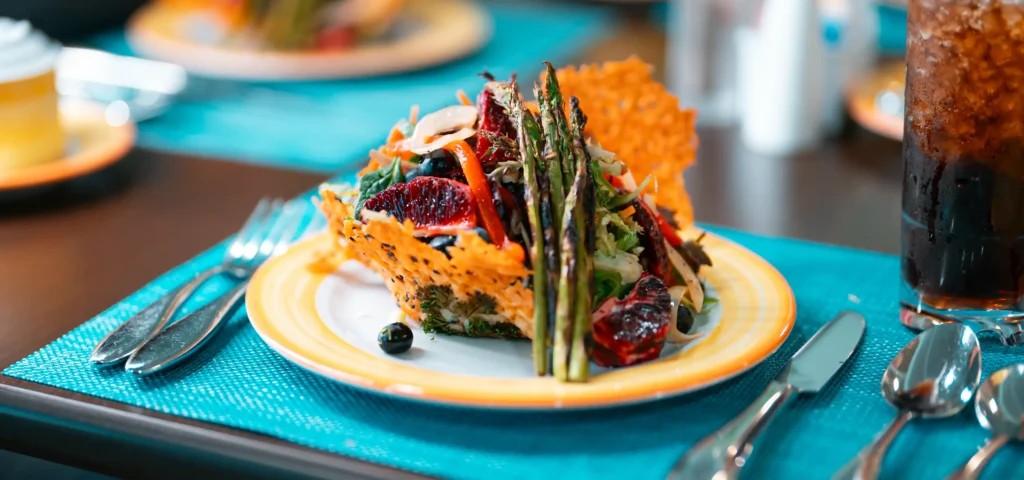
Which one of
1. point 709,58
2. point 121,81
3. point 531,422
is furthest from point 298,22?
point 531,422

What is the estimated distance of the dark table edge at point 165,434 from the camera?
1.16 m

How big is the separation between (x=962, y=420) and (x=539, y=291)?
0.52 m

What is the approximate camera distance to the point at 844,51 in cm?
265

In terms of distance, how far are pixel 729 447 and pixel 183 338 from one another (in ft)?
2.46

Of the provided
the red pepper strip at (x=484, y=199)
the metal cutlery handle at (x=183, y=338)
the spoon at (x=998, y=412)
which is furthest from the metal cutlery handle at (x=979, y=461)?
the metal cutlery handle at (x=183, y=338)

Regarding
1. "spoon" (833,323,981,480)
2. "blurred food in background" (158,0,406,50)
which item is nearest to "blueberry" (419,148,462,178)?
"spoon" (833,323,981,480)

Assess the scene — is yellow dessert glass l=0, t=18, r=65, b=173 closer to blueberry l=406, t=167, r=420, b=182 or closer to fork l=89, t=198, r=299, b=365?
fork l=89, t=198, r=299, b=365

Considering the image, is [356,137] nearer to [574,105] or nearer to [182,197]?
[182,197]

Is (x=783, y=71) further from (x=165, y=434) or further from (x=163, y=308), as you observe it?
(x=165, y=434)

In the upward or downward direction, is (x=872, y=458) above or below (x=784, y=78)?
below

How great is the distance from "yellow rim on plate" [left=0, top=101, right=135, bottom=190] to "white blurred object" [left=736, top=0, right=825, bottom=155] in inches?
58.5

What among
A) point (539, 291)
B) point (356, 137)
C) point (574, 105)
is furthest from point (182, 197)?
point (539, 291)

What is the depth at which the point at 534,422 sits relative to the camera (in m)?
1.23

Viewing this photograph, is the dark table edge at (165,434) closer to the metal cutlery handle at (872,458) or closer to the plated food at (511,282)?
the plated food at (511,282)
